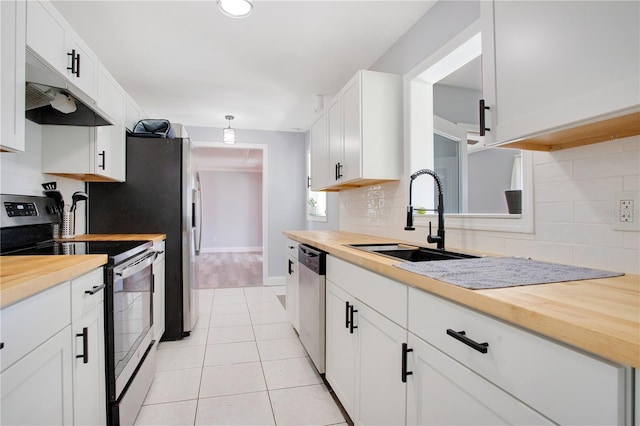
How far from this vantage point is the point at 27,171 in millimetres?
2061

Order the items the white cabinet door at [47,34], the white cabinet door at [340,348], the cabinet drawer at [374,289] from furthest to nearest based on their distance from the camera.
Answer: the white cabinet door at [340,348], the white cabinet door at [47,34], the cabinet drawer at [374,289]

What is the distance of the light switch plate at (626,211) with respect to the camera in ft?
3.62

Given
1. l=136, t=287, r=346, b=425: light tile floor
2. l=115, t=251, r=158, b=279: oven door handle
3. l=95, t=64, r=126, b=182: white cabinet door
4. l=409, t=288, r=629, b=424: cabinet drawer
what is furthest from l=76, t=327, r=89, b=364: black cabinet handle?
l=95, t=64, r=126, b=182: white cabinet door

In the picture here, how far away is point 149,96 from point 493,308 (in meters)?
4.24

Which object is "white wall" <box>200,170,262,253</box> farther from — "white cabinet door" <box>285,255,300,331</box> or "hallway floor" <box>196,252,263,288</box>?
"white cabinet door" <box>285,255,300,331</box>

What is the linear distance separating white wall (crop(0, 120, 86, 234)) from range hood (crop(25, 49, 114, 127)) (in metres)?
0.12

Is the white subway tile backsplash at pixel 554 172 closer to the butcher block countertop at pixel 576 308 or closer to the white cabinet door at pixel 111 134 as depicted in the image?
the butcher block countertop at pixel 576 308

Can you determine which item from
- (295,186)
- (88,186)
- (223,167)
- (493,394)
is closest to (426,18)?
(493,394)

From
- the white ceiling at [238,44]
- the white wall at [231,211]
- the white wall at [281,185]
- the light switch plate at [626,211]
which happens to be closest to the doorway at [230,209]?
the white wall at [231,211]

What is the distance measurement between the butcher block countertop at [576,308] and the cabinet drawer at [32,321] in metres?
1.18


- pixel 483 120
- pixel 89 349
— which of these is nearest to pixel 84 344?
pixel 89 349

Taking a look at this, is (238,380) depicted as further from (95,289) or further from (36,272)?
(36,272)

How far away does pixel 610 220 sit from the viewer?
118 centimetres

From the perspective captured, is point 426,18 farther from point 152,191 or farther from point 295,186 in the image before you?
point 295,186
